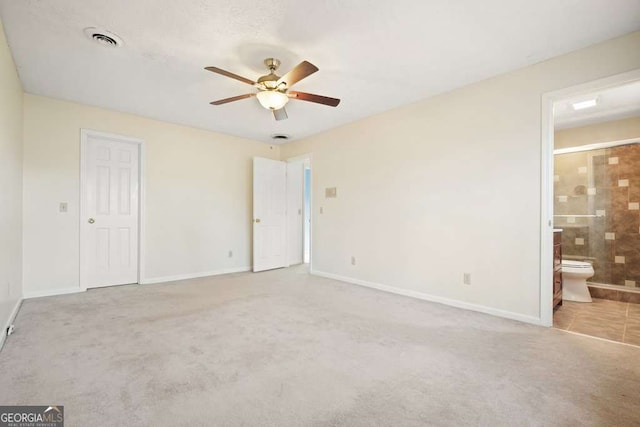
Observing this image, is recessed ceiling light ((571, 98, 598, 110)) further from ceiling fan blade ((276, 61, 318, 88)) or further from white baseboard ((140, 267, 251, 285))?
white baseboard ((140, 267, 251, 285))

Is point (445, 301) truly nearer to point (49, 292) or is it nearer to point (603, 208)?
point (603, 208)

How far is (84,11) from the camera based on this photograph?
2096 millimetres

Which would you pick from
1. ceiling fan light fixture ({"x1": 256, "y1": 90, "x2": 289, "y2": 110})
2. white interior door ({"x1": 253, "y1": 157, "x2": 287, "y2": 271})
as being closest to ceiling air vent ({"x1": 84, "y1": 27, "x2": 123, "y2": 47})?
ceiling fan light fixture ({"x1": 256, "y1": 90, "x2": 289, "y2": 110})

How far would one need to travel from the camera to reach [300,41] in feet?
7.98

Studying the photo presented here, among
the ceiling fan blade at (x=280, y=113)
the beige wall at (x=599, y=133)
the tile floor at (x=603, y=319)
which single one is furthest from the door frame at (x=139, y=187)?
the beige wall at (x=599, y=133)

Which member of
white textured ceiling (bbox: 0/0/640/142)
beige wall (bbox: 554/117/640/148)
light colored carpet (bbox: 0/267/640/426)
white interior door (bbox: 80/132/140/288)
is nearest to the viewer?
light colored carpet (bbox: 0/267/640/426)

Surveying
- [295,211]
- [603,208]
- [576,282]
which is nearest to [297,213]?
[295,211]

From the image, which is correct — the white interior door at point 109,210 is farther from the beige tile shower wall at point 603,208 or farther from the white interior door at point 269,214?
the beige tile shower wall at point 603,208

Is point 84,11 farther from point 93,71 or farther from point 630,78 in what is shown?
point 630,78

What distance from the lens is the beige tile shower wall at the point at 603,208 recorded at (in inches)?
153

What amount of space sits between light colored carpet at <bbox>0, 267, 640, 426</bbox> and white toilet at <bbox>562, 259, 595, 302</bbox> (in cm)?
Answer: 143

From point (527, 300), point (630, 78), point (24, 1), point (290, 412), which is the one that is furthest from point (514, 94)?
point (24, 1)

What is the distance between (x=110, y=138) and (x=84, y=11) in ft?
8.09

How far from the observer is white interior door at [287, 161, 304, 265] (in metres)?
6.07
